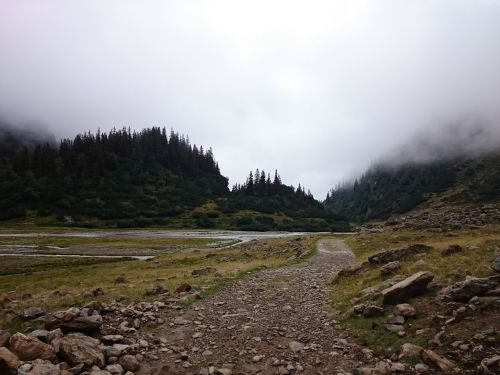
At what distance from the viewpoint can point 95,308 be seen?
1656cm

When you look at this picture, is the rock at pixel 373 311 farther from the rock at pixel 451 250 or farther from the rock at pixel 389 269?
the rock at pixel 451 250

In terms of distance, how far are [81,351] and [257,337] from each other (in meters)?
6.47

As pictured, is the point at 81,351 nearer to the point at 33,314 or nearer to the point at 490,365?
the point at 33,314

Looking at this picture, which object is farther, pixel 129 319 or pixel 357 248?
pixel 357 248

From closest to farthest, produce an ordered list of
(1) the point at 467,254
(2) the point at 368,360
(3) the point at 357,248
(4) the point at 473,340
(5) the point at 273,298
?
(4) the point at 473,340, (2) the point at 368,360, (5) the point at 273,298, (1) the point at 467,254, (3) the point at 357,248

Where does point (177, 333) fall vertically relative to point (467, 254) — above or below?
below

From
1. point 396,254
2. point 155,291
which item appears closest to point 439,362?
point 155,291

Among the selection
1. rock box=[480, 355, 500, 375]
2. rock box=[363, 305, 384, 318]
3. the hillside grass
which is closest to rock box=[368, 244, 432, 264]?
the hillside grass

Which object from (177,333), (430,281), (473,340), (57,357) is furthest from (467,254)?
(57,357)

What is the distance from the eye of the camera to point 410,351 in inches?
443

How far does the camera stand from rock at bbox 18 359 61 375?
10281 mm

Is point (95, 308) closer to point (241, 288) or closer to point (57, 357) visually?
point (57, 357)

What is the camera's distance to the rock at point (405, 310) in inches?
552

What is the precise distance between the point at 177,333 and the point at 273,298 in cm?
795
